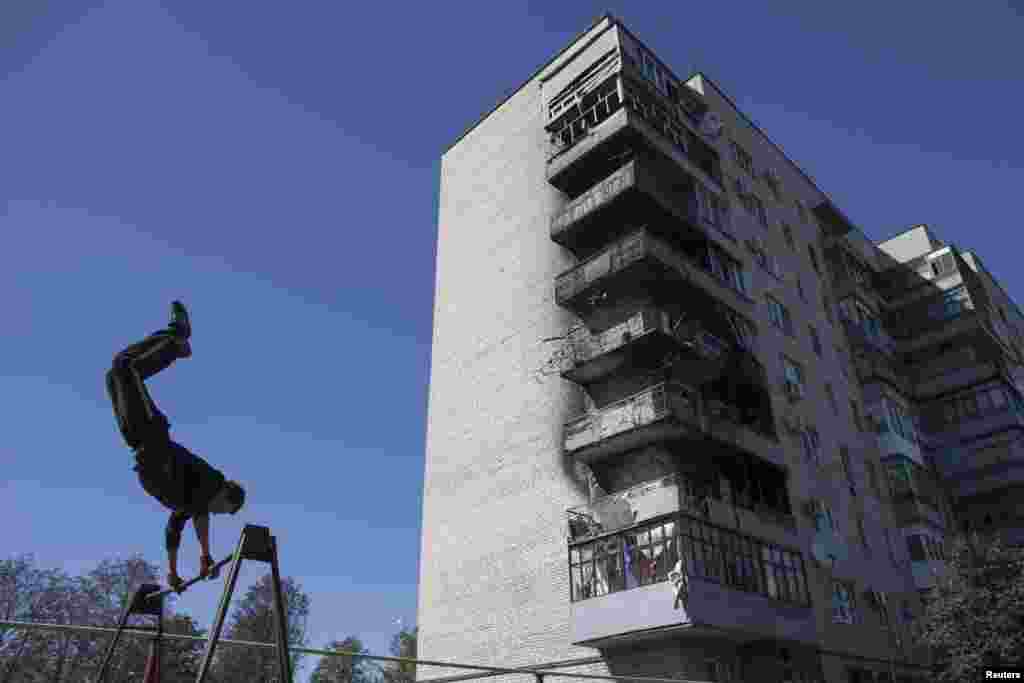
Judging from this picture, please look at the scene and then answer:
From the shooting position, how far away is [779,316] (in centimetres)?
3472

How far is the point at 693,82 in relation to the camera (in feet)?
127

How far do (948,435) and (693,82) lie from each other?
23.0 m

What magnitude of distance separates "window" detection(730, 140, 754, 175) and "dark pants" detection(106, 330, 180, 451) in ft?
123

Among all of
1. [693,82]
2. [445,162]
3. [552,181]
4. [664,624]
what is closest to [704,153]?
[693,82]

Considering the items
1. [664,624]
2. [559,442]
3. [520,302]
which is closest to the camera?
[664,624]

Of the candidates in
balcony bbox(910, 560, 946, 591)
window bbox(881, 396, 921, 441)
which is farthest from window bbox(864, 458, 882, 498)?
balcony bbox(910, 560, 946, 591)

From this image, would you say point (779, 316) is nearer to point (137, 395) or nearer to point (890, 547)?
point (890, 547)

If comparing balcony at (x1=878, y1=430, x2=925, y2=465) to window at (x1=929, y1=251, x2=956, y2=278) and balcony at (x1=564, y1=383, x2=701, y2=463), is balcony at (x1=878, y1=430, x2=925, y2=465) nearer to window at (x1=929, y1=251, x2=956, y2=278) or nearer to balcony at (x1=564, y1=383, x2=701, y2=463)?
window at (x1=929, y1=251, x2=956, y2=278)

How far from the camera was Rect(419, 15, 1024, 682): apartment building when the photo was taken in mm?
23328

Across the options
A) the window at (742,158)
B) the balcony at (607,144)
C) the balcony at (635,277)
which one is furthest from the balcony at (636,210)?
the window at (742,158)

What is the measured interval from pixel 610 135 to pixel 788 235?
1511 centimetres

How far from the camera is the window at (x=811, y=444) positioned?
1216 inches

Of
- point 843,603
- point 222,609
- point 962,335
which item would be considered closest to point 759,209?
point 962,335

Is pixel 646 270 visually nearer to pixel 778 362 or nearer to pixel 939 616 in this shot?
pixel 778 362
